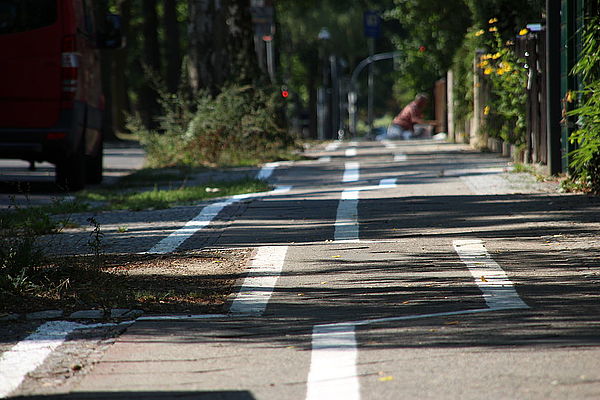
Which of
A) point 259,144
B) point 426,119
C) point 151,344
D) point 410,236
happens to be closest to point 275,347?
point 151,344

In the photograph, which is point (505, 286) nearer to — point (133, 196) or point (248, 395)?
point (248, 395)

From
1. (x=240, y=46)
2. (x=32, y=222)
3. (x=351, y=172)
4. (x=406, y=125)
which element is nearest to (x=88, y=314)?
(x=32, y=222)

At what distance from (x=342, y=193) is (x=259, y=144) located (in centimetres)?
829

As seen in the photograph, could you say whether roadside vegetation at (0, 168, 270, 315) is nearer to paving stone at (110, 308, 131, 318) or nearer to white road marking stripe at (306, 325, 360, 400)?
paving stone at (110, 308, 131, 318)

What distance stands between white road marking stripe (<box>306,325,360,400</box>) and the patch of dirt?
98 centimetres

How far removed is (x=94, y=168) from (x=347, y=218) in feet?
25.2

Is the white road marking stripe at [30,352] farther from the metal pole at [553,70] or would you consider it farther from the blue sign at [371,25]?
the blue sign at [371,25]

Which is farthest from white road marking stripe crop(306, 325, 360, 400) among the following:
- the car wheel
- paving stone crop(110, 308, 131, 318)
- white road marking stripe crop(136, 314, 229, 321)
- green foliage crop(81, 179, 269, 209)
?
the car wheel

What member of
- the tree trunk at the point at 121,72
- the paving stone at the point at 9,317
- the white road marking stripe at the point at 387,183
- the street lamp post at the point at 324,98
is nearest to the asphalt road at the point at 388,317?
the paving stone at the point at 9,317

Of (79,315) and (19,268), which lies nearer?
(79,315)

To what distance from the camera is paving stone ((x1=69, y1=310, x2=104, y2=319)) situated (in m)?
6.42

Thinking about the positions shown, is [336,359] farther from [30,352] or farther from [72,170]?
[72,170]

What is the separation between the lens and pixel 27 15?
14.8 m

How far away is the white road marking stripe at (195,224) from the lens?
9359mm
